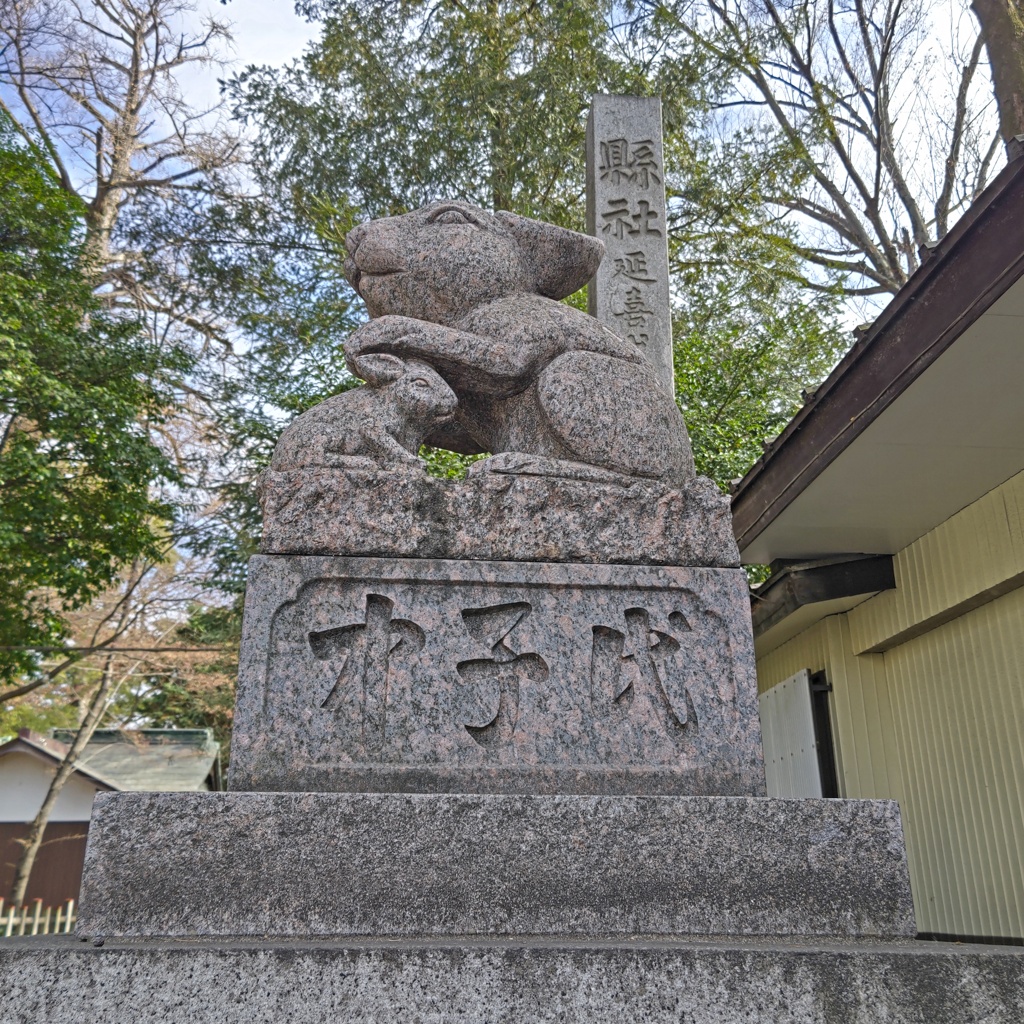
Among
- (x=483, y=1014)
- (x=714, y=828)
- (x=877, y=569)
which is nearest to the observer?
(x=483, y=1014)

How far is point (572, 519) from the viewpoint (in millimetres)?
2773

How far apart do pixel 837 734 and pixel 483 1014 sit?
5.83 m

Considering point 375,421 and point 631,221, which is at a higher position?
point 631,221

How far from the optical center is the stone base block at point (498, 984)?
5.91 ft

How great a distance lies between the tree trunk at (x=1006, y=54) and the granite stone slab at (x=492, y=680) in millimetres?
7223

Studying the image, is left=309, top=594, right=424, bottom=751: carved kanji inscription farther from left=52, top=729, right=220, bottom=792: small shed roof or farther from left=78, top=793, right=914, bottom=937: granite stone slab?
left=52, top=729, right=220, bottom=792: small shed roof

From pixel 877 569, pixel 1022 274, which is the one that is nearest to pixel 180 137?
pixel 877 569

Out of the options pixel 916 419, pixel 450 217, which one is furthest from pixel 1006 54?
pixel 450 217

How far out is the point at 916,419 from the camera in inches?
179

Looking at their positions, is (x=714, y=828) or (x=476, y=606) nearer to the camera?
(x=714, y=828)

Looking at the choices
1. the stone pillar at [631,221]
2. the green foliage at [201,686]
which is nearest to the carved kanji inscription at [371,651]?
the stone pillar at [631,221]

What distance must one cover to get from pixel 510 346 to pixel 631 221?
4.01 m

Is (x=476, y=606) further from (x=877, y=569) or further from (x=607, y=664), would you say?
(x=877, y=569)

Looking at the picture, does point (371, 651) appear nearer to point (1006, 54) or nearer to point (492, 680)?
point (492, 680)
